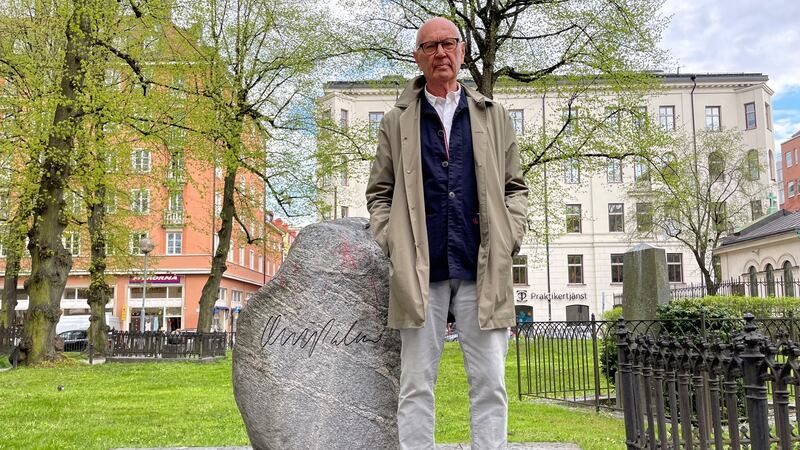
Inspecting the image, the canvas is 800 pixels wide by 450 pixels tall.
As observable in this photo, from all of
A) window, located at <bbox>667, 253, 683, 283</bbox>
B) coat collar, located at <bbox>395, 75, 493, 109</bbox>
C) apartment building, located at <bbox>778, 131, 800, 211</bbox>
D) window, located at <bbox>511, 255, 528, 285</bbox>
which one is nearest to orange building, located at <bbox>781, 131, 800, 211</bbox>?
apartment building, located at <bbox>778, 131, 800, 211</bbox>

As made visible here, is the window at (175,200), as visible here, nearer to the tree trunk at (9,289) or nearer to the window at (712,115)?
the tree trunk at (9,289)

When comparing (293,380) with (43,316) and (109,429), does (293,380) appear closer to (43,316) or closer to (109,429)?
(109,429)

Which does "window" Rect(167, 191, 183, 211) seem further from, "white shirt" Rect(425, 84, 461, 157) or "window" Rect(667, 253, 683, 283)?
"window" Rect(667, 253, 683, 283)

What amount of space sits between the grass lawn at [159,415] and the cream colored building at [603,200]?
33.3 metres

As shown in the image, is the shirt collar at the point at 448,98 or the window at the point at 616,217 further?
the window at the point at 616,217

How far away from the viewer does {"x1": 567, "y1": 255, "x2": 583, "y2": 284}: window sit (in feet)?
158

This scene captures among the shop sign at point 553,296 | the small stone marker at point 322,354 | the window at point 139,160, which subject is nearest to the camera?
the small stone marker at point 322,354

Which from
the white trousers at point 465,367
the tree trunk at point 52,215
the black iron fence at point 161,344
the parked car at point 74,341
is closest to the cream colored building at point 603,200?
the parked car at point 74,341

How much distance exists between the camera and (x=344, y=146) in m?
22.0

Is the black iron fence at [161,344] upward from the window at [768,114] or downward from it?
downward

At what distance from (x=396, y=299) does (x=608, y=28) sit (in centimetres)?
1681

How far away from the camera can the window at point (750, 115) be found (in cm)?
4803

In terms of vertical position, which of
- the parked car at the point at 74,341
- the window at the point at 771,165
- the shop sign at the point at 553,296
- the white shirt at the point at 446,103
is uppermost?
the window at the point at 771,165

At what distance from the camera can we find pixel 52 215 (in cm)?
1792
